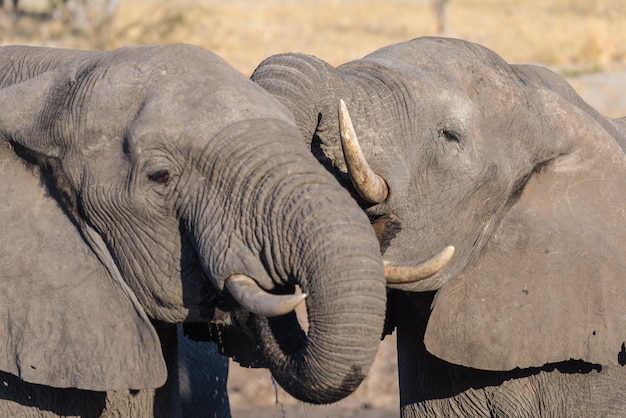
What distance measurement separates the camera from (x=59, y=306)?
314 centimetres

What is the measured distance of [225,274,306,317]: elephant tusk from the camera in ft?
8.63

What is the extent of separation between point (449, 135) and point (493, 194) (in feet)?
0.73

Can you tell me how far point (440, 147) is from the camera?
354 cm

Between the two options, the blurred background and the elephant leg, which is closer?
the elephant leg

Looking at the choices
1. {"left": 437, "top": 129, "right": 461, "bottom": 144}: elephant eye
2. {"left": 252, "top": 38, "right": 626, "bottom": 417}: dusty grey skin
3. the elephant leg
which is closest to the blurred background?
the elephant leg

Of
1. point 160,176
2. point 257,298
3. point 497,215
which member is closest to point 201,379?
point 497,215

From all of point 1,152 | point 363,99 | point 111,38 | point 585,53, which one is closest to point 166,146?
point 1,152

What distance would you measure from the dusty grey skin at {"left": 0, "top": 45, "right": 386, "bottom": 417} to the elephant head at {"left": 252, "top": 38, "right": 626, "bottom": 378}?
1.71ft

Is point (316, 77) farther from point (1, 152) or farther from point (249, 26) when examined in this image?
point (249, 26)

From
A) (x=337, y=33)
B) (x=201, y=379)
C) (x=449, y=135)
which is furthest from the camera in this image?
(x=337, y=33)

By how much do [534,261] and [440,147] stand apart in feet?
1.59

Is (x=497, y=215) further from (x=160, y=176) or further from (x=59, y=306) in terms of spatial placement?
(x=59, y=306)

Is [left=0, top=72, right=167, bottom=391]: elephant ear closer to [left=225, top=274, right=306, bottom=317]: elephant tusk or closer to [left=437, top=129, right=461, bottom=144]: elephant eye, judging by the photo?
[left=225, top=274, right=306, bottom=317]: elephant tusk

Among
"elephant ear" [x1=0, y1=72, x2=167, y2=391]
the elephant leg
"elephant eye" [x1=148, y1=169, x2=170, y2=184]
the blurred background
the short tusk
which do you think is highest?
the blurred background
